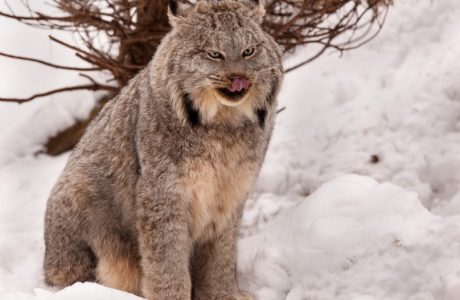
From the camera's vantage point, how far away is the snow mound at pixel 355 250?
4.05 m

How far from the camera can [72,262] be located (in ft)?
15.1

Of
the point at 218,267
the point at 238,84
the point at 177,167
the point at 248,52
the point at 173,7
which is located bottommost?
the point at 218,267

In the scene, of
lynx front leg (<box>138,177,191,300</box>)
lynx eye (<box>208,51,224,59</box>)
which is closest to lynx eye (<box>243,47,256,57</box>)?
lynx eye (<box>208,51,224,59</box>)

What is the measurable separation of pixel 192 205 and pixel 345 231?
91cm

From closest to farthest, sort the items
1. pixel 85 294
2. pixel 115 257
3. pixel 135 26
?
pixel 85 294
pixel 115 257
pixel 135 26

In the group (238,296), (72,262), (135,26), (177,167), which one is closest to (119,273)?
(72,262)

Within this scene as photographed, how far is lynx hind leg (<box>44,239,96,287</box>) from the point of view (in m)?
4.59

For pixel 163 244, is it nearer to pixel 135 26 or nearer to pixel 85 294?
pixel 85 294

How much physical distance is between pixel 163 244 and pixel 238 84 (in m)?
0.94

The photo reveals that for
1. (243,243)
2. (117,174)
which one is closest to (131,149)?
(117,174)

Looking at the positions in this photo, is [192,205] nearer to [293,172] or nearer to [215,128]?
[215,128]

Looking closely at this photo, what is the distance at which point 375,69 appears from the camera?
651 cm

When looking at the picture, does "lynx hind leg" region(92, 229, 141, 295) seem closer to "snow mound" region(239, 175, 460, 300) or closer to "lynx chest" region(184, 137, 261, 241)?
"lynx chest" region(184, 137, 261, 241)

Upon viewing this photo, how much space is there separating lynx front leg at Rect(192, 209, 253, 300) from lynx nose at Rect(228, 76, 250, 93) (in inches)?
35.0
